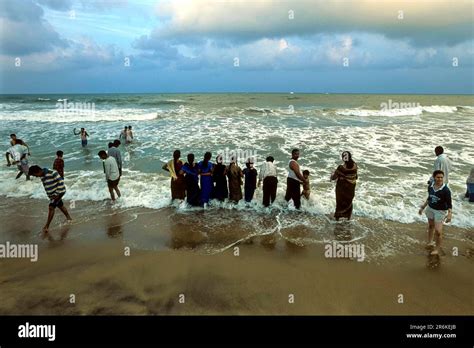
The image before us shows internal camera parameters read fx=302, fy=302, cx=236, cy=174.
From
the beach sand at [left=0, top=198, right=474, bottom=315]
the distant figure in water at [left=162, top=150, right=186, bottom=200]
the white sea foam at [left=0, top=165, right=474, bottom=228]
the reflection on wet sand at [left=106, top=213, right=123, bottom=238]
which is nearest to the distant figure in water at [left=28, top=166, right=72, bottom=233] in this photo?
the beach sand at [left=0, top=198, right=474, bottom=315]

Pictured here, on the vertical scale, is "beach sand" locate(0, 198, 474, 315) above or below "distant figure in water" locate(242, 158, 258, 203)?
below

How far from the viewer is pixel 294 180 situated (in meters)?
7.39

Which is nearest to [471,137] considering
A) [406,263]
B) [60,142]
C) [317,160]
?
[317,160]

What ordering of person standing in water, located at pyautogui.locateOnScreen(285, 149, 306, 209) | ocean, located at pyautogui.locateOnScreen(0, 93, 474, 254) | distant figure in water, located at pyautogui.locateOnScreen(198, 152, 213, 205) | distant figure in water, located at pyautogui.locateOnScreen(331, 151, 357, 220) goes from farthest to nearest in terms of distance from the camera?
ocean, located at pyautogui.locateOnScreen(0, 93, 474, 254) < distant figure in water, located at pyautogui.locateOnScreen(198, 152, 213, 205) < person standing in water, located at pyautogui.locateOnScreen(285, 149, 306, 209) < distant figure in water, located at pyautogui.locateOnScreen(331, 151, 357, 220)

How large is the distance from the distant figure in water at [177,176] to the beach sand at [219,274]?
3.98ft

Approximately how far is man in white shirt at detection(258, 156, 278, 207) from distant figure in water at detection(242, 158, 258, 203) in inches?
7.8

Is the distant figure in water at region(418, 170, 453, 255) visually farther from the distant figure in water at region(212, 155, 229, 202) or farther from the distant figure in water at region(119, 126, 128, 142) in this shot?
the distant figure in water at region(119, 126, 128, 142)

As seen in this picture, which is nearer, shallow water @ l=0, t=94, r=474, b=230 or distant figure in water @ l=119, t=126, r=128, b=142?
shallow water @ l=0, t=94, r=474, b=230

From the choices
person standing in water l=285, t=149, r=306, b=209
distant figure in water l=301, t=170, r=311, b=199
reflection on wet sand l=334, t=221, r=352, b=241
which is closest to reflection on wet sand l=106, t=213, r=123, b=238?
person standing in water l=285, t=149, r=306, b=209

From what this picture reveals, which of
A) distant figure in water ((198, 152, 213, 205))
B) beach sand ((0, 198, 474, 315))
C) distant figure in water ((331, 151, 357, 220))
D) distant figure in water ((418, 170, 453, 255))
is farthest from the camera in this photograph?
distant figure in water ((198, 152, 213, 205))

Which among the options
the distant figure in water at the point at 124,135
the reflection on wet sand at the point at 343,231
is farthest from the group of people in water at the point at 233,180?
the distant figure in water at the point at 124,135

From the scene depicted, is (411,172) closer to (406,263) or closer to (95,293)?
(406,263)

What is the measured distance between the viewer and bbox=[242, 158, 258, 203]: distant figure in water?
25.3 ft
